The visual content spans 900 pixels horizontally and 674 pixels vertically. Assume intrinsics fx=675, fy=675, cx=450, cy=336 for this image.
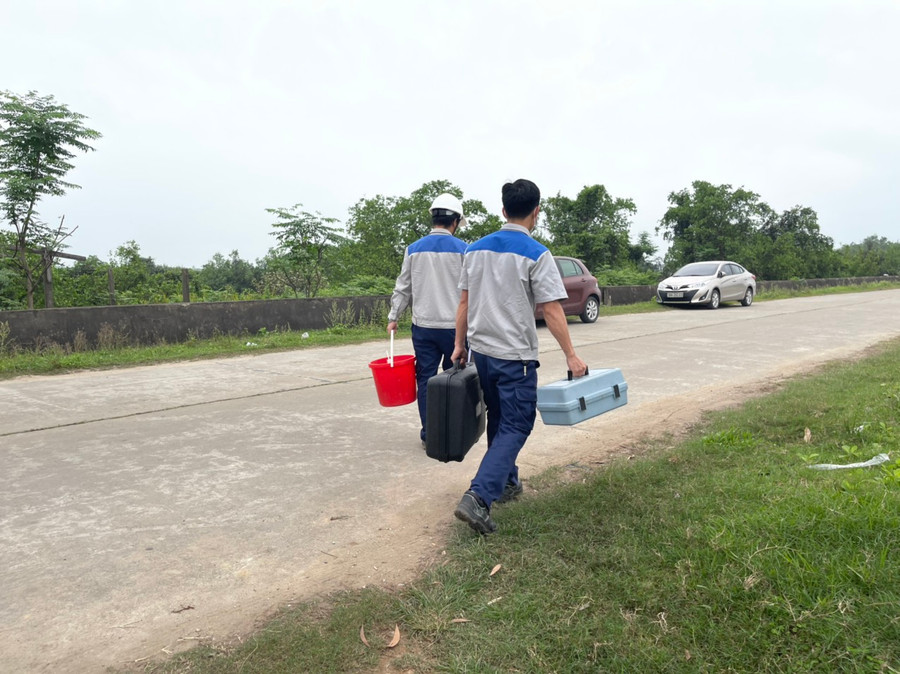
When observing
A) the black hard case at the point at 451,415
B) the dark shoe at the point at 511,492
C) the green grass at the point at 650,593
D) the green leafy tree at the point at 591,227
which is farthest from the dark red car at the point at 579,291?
the green leafy tree at the point at 591,227

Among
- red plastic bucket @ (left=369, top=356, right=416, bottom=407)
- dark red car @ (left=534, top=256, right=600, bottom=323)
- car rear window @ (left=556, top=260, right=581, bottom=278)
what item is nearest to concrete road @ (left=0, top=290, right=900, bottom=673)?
red plastic bucket @ (left=369, top=356, right=416, bottom=407)

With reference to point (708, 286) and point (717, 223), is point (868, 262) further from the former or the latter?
point (708, 286)

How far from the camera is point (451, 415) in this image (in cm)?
346

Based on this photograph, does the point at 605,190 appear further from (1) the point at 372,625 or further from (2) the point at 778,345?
(1) the point at 372,625

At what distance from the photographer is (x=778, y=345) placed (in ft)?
34.7

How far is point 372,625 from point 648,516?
4.89 feet

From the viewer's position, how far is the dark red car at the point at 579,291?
1499 cm

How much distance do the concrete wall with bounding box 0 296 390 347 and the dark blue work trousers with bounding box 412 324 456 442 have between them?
7.78m

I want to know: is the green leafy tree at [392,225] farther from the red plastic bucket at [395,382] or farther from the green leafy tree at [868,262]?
the red plastic bucket at [395,382]

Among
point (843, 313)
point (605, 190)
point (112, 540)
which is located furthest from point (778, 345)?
point (605, 190)

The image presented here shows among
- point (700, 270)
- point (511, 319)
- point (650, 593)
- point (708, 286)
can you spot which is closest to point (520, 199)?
point (511, 319)

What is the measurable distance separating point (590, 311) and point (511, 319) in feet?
41.4

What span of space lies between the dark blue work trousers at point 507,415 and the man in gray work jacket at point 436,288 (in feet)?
3.44

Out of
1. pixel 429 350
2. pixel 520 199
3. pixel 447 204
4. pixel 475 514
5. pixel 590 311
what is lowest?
pixel 475 514
